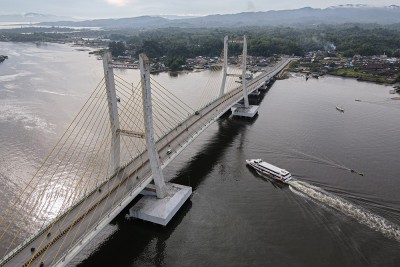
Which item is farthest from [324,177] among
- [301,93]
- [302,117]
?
[301,93]

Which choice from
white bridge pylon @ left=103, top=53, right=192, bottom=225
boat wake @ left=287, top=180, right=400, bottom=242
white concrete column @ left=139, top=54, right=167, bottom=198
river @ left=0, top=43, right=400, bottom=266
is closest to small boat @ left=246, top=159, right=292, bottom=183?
boat wake @ left=287, top=180, right=400, bottom=242

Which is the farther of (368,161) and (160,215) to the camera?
(368,161)

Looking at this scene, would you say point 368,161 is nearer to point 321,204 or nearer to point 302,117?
point 321,204

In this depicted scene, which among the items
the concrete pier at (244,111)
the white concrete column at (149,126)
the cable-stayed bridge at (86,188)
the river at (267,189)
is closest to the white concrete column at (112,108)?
the cable-stayed bridge at (86,188)

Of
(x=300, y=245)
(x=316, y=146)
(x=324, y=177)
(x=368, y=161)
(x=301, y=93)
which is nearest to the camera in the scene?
(x=300, y=245)

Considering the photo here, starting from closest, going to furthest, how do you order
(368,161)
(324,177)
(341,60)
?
(324,177) < (368,161) < (341,60)

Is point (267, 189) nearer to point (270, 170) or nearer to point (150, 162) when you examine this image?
point (270, 170)

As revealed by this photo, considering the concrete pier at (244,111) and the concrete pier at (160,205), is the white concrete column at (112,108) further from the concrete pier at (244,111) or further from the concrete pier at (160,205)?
the concrete pier at (244,111)

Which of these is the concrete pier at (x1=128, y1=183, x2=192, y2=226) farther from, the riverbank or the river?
the riverbank
